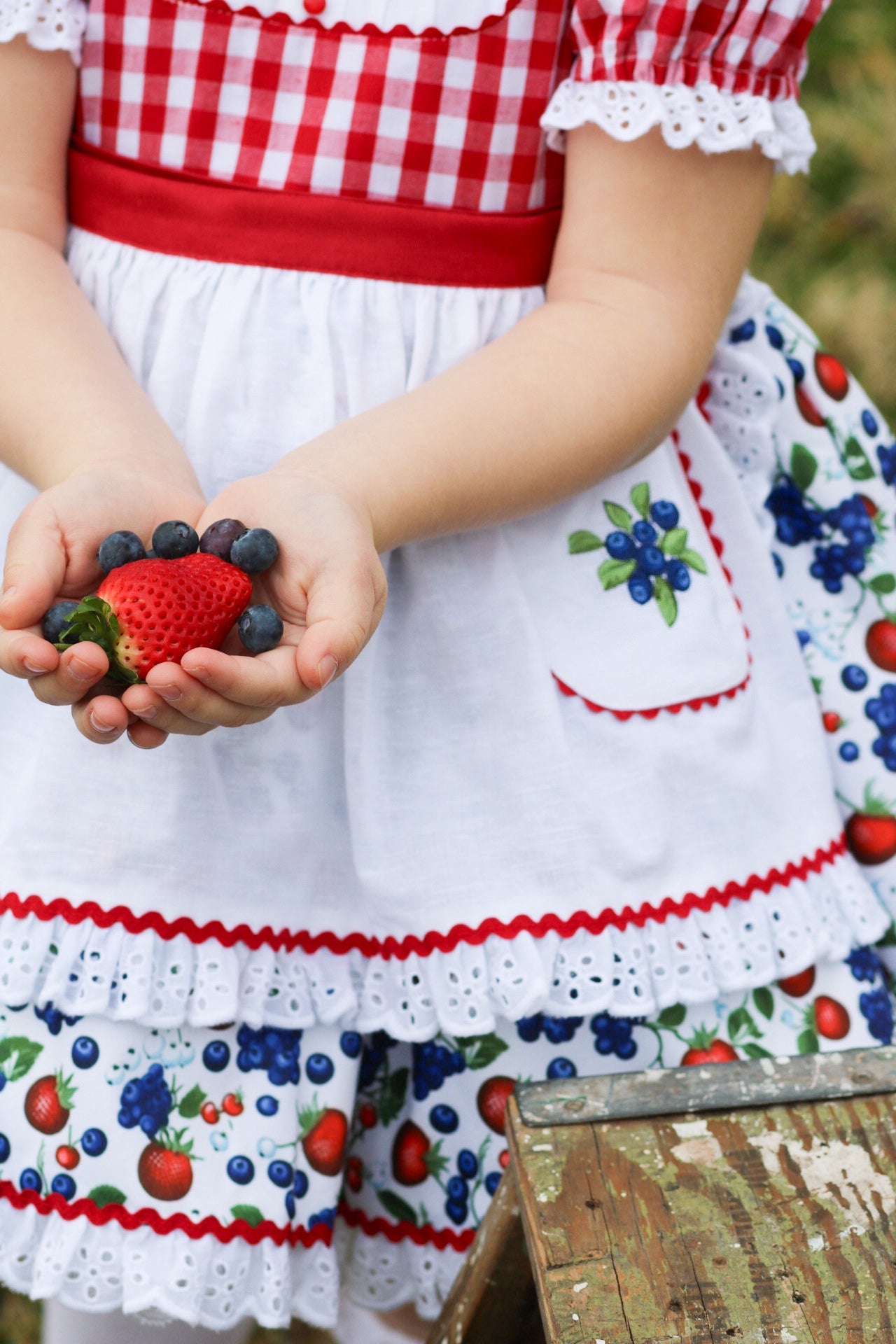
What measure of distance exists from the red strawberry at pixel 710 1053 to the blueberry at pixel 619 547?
1.06ft

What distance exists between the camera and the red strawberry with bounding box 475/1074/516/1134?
2.84ft

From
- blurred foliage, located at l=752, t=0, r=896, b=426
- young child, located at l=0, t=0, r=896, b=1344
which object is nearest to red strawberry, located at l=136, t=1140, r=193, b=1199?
young child, located at l=0, t=0, r=896, b=1344

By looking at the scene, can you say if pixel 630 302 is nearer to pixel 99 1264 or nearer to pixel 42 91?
pixel 42 91

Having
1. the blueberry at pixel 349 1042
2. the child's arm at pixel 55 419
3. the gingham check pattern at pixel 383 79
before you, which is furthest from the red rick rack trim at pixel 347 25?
the blueberry at pixel 349 1042

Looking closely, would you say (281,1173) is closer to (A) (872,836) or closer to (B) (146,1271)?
(B) (146,1271)

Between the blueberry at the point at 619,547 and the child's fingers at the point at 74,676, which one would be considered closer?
the child's fingers at the point at 74,676

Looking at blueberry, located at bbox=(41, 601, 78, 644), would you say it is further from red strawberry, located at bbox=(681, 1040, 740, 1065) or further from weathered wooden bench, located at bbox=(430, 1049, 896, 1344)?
red strawberry, located at bbox=(681, 1040, 740, 1065)

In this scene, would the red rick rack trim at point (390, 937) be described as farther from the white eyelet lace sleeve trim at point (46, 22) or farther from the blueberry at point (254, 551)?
the white eyelet lace sleeve trim at point (46, 22)

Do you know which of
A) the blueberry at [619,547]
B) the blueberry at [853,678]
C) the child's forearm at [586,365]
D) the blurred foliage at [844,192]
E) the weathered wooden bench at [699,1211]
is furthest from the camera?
the blurred foliage at [844,192]

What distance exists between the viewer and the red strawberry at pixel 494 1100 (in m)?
0.86

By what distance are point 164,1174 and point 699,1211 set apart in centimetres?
34

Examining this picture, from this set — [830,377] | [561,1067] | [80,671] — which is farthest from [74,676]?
[830,377]

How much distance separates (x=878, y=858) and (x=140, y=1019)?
537mm

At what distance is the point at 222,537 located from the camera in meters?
0.71
